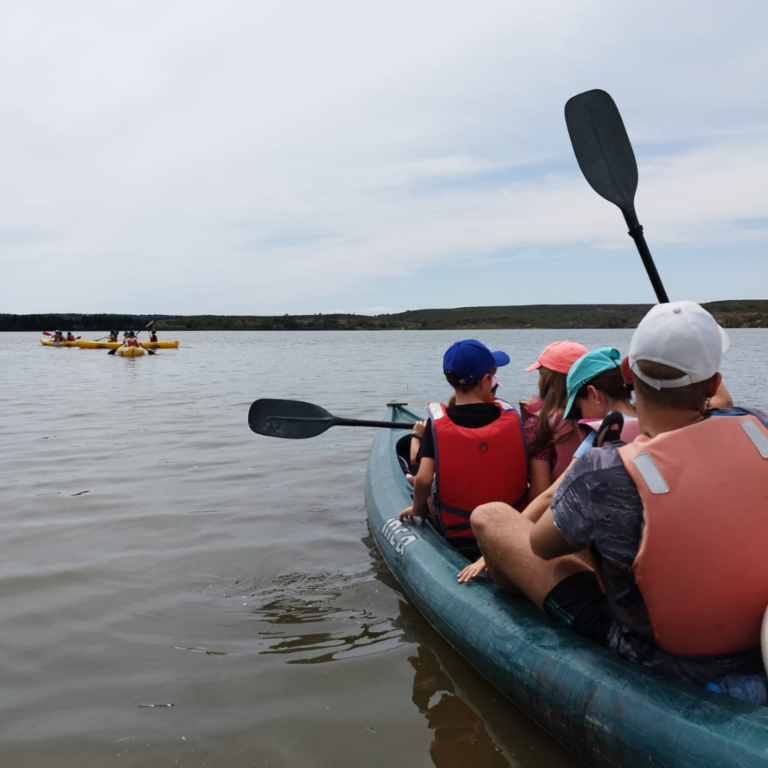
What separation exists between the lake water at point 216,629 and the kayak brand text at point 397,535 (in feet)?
1.00

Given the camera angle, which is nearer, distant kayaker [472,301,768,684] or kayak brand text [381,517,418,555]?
distant kayaker [472,301,768,684]

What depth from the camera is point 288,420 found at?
18.4 feet

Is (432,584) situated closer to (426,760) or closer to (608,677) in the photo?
Answer: (426,760)

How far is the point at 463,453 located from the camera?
3289 millimetres

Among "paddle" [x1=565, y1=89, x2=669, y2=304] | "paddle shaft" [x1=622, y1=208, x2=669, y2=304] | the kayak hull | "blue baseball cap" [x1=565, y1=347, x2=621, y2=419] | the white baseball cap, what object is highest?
"paddle" [x1=565, y1=89, x2=669, y2=304]

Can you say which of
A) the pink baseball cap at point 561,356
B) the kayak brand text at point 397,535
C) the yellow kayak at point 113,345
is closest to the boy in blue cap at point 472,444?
the pink baseball cap at point 561,356

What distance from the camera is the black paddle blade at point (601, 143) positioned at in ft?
14.1

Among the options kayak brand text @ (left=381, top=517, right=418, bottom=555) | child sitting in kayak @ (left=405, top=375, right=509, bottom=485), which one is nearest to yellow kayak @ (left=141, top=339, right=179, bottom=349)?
child sitting in kayak @ (left=405, top=375, right=509, bottom=485)

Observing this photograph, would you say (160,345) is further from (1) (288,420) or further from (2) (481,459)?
(2) (481,459)

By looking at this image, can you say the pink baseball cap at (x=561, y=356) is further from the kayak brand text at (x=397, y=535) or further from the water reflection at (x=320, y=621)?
the water reflection at (x=320, y=621)

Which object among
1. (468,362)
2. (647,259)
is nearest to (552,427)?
(468,362)

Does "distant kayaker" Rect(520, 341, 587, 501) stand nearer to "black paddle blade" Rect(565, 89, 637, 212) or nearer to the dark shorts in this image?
the dark shorts

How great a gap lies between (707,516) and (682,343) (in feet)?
1.48

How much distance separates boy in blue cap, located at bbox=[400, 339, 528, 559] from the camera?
328cm
